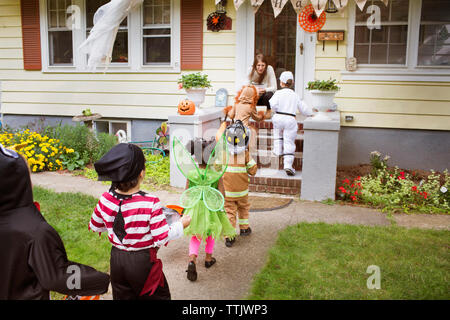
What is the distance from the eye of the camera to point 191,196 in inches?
139

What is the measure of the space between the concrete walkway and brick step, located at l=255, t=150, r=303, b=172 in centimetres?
103

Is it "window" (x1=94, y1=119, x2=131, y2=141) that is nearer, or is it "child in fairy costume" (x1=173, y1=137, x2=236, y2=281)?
"child in fairy costume" (x1=173, y1=137, x2=236, y2=281)

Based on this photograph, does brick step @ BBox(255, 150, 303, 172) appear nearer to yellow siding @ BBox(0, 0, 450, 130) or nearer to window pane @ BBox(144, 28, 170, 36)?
yellow siding @ BBox(0, 0, 450, 130)

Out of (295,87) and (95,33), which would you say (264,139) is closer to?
(295,87)

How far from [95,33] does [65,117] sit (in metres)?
→ 2.53

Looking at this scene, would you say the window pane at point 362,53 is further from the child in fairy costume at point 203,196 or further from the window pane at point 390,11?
the child in fairy costume at point 203,196

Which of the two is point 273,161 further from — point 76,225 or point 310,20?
point 76,225

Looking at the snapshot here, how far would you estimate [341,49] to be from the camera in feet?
26.2

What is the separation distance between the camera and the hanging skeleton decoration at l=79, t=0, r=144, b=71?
8484 millimetres

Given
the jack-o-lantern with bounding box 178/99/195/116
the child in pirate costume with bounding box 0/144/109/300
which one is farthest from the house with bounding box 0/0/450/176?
the child in pirate costume with bounding box 0/144/109/300

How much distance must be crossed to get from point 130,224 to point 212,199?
1.10 meters

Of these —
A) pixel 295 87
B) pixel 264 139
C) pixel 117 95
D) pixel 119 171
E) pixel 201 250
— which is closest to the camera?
pixel 119 171


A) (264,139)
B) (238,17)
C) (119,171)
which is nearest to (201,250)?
(119,171)

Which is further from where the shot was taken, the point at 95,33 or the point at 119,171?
the point at 95,33
